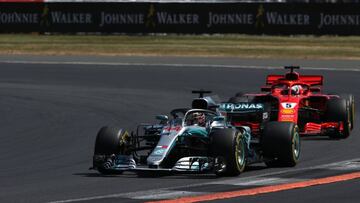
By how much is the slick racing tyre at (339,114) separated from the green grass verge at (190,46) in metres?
21.4

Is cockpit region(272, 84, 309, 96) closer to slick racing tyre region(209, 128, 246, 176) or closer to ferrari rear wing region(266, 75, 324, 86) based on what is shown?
ferrari rear wing region(266, 75, 324, 86)

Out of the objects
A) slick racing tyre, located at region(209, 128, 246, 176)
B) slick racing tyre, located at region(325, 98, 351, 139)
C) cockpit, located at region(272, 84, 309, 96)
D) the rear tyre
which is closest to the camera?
slick racing tyre, located at region(209, 128, 246, 176)

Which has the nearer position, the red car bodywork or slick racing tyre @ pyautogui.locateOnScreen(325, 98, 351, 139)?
the red car bodywork

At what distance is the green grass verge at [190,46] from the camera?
42719 mm

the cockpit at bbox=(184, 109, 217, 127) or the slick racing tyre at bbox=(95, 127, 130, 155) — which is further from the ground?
the cockpit at bbox=(184, 109, 217, 127)

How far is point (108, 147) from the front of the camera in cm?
1449

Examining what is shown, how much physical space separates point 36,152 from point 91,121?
492cm

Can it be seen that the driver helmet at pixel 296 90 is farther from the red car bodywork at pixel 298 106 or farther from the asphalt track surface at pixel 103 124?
the asphalt track surface at pixel 103 124

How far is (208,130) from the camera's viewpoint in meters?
14.6

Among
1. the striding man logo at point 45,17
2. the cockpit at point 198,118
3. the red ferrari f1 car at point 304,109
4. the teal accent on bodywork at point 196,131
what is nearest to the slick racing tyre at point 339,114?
the red ferrari f1 car at point 304,109

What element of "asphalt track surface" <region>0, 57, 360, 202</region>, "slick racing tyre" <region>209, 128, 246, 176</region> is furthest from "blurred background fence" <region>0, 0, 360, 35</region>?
"slick racing tyre" <region>209, 128, 246, 176</region>

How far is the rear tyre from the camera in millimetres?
14312

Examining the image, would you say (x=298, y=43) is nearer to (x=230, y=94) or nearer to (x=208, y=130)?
(x=230, y=94)

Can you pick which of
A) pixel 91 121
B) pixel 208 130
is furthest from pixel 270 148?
pixel 91 121
